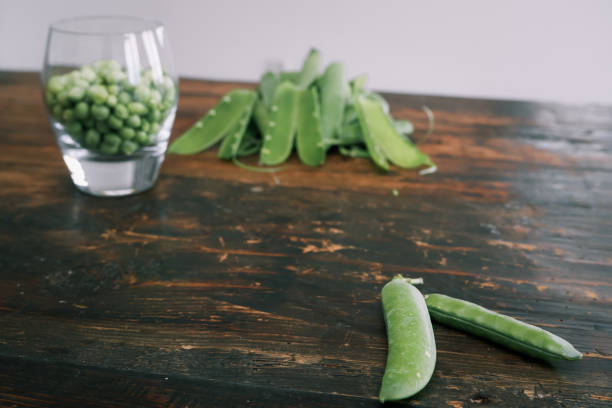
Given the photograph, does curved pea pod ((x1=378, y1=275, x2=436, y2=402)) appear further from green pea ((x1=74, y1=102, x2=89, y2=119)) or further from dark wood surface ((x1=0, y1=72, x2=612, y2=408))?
green pea ((x1=74, y1=102, x2=89, y2=119))

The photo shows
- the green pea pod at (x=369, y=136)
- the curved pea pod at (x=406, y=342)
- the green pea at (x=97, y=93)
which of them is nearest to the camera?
the curved pea pod at (x=406, y=342)

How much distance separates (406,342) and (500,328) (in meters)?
0.11

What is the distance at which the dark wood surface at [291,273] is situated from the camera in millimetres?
570

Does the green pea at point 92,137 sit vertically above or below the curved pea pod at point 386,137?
above

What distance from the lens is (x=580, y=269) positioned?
80 centimetres

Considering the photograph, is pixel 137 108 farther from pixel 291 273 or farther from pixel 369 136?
pixel 369 136

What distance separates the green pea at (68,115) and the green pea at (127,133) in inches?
3.0

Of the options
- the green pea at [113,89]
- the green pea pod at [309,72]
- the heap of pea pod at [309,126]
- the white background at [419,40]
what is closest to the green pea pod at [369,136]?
the heap of pea pod at [309,126]

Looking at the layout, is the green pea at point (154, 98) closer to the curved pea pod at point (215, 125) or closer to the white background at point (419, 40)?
the curved pea pod at point (215, 125)

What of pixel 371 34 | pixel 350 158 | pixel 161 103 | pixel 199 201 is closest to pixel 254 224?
pixel 199 201

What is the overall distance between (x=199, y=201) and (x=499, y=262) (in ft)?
1.68

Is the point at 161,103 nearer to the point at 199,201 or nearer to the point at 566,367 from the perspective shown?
the point at 199,201

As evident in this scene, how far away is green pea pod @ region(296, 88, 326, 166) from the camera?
3.84 ft

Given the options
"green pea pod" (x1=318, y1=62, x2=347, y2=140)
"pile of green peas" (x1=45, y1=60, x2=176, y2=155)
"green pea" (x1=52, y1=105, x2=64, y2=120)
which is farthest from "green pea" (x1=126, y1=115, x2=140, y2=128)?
"green pea pod" (x1=318, y1=62, x2=347, y2=140)
